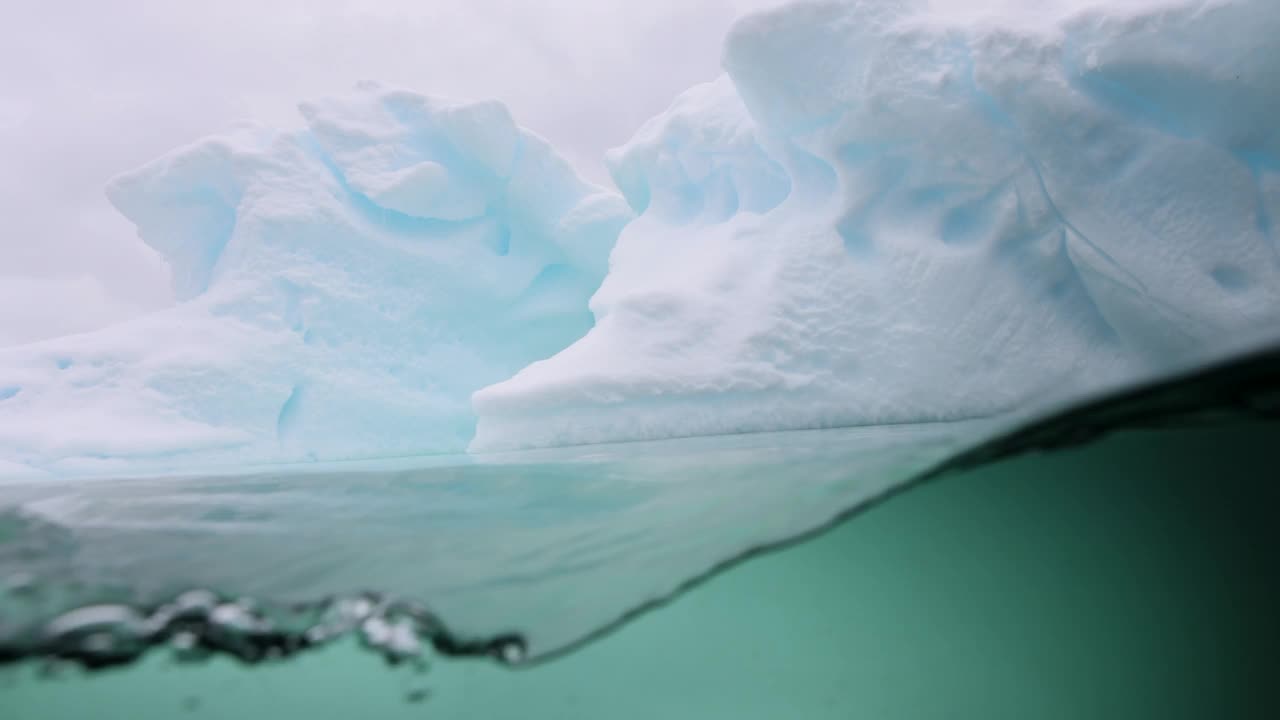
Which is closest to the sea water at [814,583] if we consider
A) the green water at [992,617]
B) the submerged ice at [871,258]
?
the green water at [992,617]

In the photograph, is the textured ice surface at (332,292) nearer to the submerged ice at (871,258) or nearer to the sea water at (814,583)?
the submerged ice at (871,258)

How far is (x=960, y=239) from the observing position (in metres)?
7.84

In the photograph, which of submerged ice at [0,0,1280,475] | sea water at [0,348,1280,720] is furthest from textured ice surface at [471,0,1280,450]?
sea water at [0,348,1280,720]

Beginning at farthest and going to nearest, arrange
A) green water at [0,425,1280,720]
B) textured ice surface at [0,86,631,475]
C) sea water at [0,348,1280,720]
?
textured ice surface at [0,86,631,475]
green water at [0,425,1280,720]
sea water at [0,348,1280,720]

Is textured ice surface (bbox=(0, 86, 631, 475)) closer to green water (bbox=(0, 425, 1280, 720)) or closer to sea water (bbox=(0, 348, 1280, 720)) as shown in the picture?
sea water (bbox=(0, 348, 1280, 720))

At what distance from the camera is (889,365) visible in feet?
24.4

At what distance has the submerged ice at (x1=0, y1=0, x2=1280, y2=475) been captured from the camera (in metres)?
6.93

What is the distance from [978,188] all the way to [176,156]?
10.9 metres

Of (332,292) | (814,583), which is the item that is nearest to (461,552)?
(814,583)

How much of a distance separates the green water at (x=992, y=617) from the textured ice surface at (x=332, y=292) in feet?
28.1

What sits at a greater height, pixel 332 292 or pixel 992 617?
pixel 332 292

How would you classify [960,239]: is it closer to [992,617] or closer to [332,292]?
[992,617]

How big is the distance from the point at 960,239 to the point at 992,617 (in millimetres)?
5367

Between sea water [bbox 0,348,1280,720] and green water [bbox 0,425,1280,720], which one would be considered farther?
green water [bbox 0,425,1280,720]
